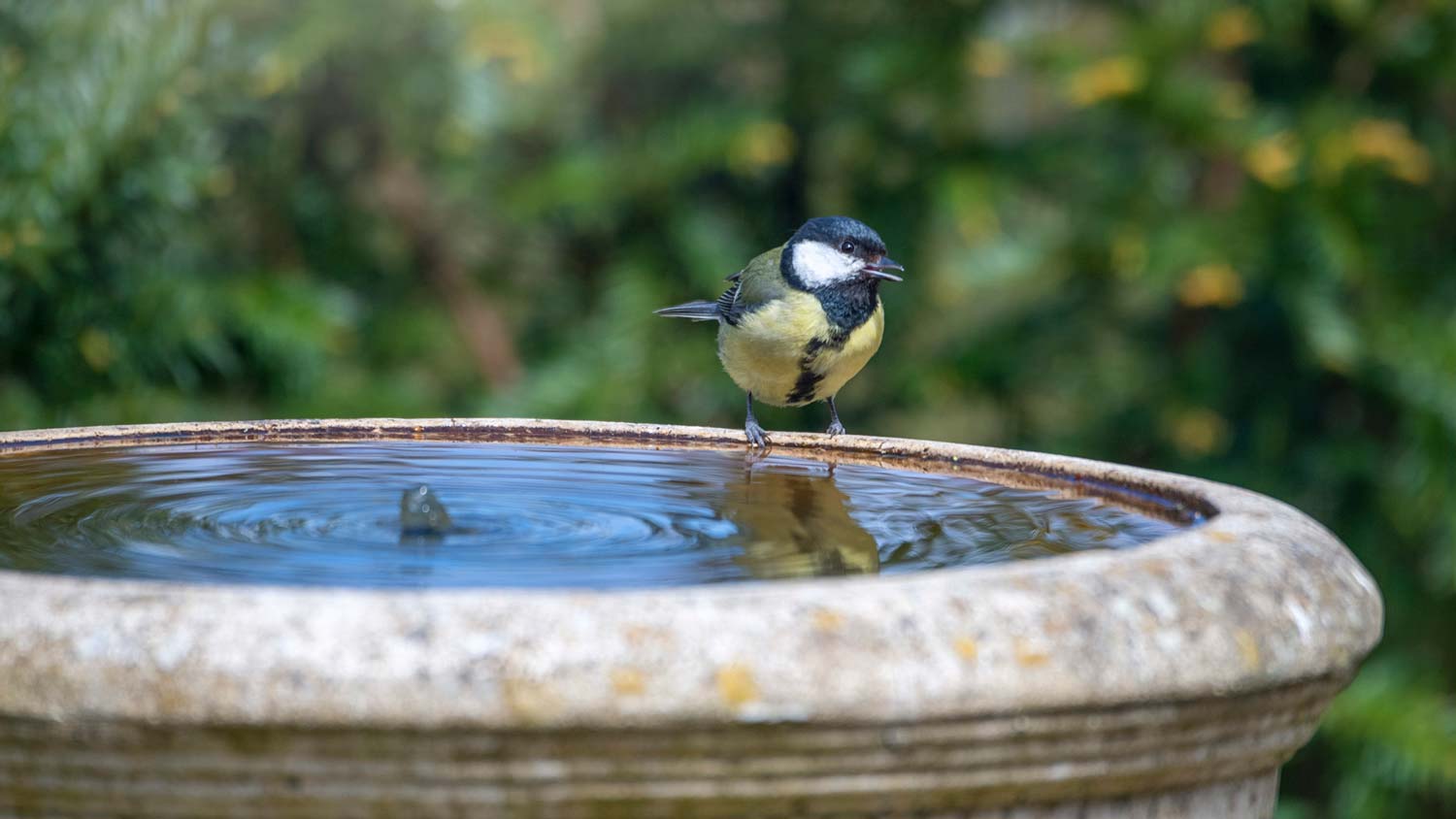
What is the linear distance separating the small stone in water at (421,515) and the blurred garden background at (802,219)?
244 cm

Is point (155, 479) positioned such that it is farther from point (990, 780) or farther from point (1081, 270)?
point (1081, 270)

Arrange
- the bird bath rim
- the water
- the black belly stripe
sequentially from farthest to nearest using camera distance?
the black belly stripe
the water
the bird bath rim

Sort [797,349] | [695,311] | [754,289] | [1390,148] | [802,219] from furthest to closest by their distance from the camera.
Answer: [802,219] → [1390,148] → [695,311] → [754,289] → [797,349]

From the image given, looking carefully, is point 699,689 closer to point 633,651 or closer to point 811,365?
point 633,651

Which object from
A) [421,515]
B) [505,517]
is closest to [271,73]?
[505,517]

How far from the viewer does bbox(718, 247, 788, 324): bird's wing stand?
3048mm

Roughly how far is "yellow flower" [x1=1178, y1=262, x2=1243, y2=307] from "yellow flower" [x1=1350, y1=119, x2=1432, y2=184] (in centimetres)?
50

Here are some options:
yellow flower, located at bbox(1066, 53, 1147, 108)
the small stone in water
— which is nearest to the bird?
the small stone in water

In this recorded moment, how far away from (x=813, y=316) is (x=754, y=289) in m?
0.21

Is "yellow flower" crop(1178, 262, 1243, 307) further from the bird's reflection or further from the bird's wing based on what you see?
the bird's reflection

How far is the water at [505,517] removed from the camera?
Answer: 1473 mm

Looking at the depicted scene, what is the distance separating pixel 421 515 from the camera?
1.65 metres

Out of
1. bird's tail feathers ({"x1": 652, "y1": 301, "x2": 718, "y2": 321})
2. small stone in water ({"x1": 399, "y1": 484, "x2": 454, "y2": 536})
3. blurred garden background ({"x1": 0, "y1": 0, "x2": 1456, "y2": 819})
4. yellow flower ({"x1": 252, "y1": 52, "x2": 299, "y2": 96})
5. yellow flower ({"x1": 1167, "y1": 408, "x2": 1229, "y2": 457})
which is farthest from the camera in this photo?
yellow flower ({"x1": 1167, "y1": 408, "x2": 1229, "y2": 457})

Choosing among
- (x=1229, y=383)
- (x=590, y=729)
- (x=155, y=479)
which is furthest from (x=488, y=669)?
(x=1229, y=383)
